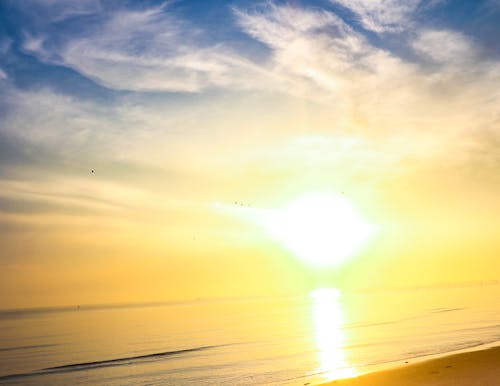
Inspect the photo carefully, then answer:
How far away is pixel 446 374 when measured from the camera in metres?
23.3

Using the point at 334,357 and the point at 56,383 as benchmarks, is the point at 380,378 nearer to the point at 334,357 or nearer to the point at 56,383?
the point at 334,357

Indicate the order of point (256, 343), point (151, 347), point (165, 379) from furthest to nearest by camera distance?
point (151, 347) < point (256, 343) < point (165, 379)

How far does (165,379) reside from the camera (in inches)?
1379

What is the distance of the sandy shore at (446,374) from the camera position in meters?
21.0

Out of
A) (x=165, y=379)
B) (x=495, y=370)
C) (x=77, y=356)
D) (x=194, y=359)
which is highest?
(x=77, y=356)

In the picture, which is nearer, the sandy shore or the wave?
the sandy shore

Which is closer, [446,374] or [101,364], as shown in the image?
[446,374]

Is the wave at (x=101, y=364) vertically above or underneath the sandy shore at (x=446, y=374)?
above

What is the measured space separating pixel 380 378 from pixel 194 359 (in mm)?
25377

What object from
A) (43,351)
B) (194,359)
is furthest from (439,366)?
(43,351)

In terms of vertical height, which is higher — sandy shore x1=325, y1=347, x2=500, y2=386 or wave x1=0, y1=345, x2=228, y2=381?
wave x1=0, y1=345, x2=228, y2=381

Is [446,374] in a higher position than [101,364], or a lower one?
lower

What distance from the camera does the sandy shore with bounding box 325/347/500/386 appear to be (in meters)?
21.0

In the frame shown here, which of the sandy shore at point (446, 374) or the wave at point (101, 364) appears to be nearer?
the sandy shore at point (446, 374)
